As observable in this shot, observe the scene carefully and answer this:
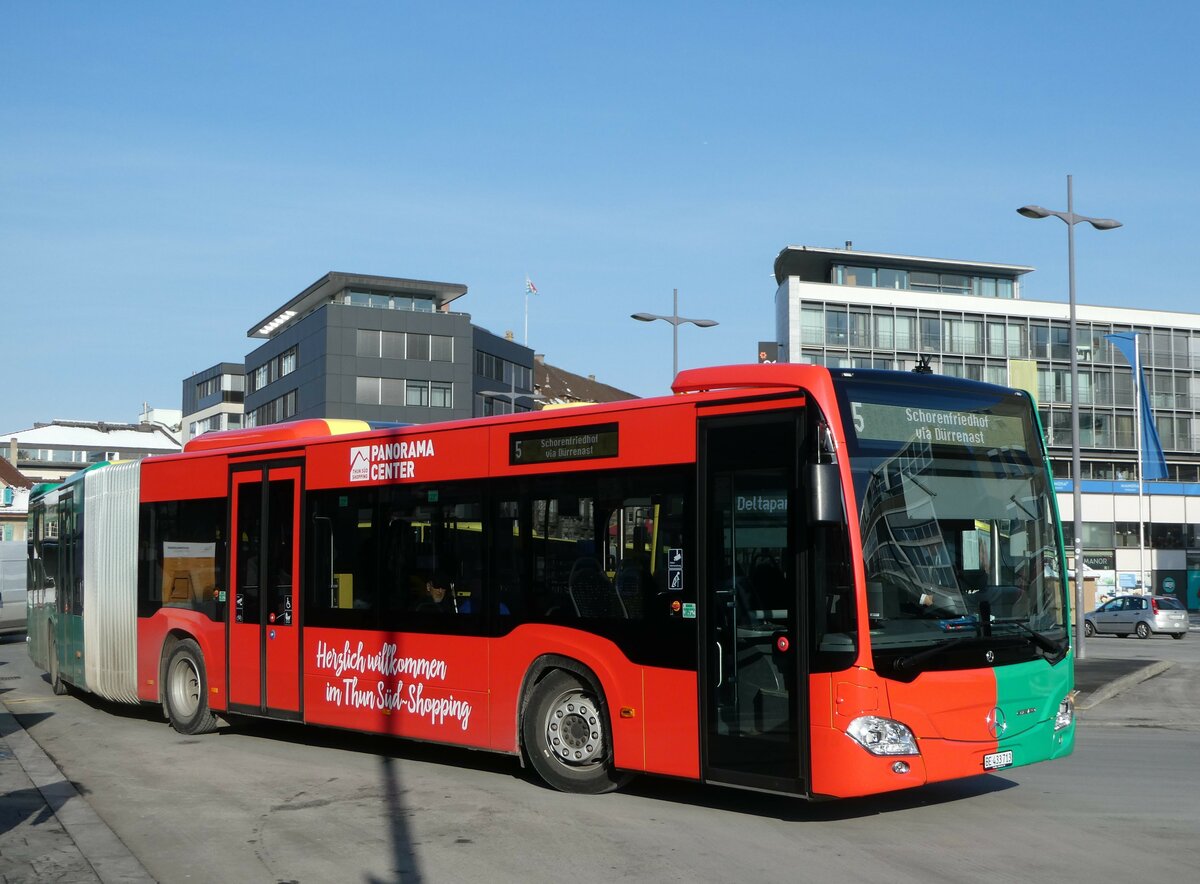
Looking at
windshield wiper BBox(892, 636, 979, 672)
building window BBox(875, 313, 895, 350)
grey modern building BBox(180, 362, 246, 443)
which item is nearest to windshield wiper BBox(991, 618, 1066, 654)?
windshield wiper BBox(892, 636, 979, 672)

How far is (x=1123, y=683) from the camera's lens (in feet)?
66.2

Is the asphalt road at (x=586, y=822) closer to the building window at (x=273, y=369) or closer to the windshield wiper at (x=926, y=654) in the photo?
the windshield wiper at (x=926, y=654)

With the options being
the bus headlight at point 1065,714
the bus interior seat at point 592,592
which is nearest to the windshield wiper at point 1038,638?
the bus headlight at point 1065,714

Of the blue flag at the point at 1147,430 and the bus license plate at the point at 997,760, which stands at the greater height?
the blue flag at the point at 1147,430

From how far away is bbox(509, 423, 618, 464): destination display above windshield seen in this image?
10.2 m

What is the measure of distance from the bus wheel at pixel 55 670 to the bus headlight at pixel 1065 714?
14042mm

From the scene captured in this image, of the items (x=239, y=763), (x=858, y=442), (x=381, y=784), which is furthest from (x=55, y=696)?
(x=858, y=442)

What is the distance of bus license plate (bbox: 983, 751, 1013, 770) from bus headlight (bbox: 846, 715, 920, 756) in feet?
2.29

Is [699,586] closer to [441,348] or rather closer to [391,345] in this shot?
[391,345]

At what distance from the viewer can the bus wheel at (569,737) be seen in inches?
399

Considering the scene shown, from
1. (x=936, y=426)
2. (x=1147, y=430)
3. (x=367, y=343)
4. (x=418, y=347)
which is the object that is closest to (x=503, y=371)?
(x=418, y=347)

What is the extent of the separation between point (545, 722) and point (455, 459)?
2500mm

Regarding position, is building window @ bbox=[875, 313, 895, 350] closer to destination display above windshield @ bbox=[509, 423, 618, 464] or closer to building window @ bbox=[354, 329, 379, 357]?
building window @ bbox=[354, 329, 379, 357]

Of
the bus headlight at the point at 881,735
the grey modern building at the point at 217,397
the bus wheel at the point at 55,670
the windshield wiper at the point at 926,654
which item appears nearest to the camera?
the bus headlight at the point at 881,735
